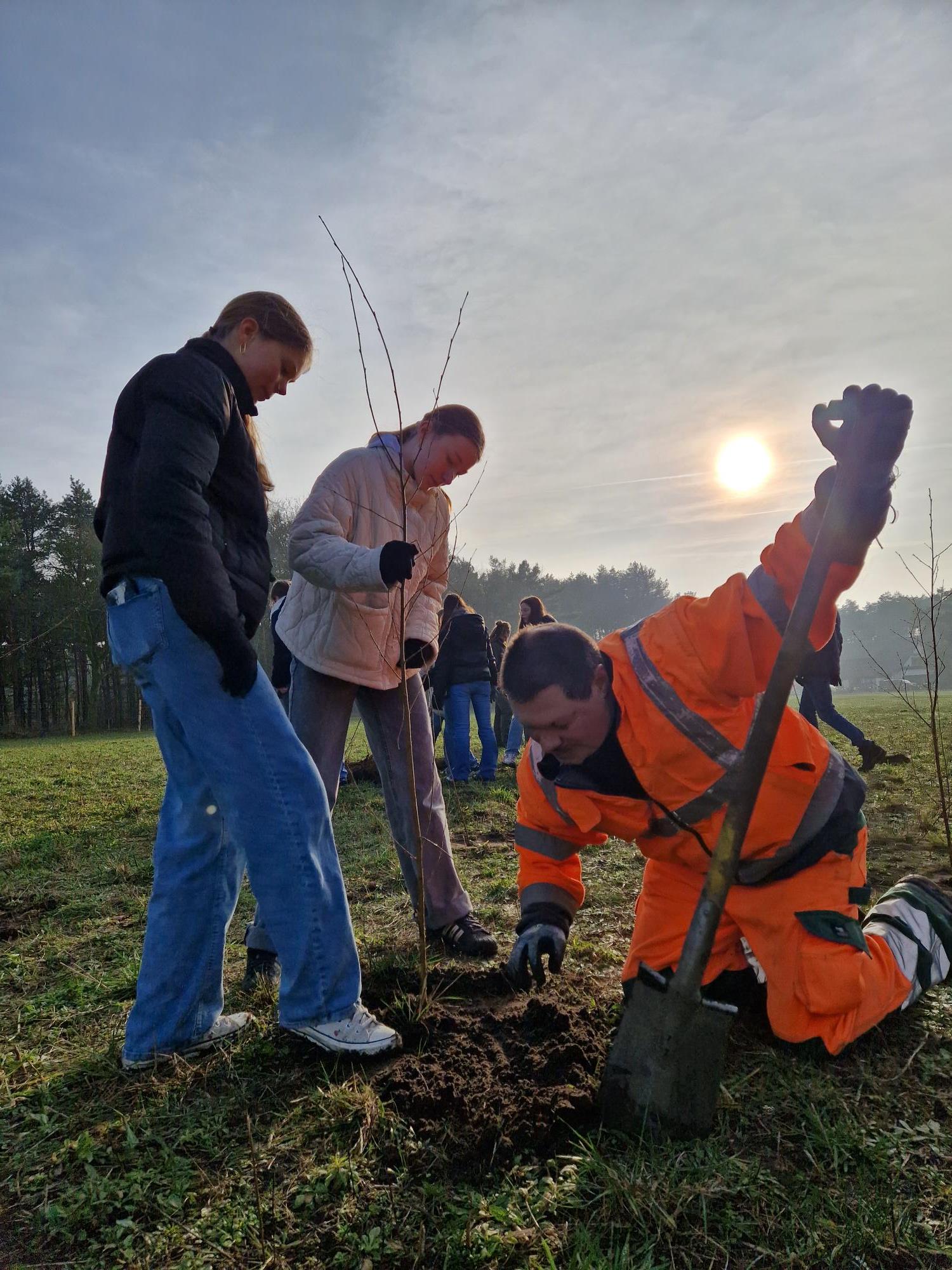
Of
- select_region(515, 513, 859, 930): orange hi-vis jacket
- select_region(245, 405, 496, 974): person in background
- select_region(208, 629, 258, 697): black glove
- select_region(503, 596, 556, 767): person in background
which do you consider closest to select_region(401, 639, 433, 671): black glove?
select_region(245, 405, 496, 974): person in background

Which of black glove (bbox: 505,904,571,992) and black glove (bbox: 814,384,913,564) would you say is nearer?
black glove (bbox: 814,384,913,564)

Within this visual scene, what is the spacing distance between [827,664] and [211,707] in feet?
14.5

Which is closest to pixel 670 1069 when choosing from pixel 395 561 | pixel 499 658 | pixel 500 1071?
pixel 500 1071

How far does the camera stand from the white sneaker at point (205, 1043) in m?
2.11

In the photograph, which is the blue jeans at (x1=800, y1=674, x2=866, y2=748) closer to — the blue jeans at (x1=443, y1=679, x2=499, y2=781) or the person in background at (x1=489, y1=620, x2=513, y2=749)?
the blue jeans at (x1=443, y1=679, x2=499, y2=781)

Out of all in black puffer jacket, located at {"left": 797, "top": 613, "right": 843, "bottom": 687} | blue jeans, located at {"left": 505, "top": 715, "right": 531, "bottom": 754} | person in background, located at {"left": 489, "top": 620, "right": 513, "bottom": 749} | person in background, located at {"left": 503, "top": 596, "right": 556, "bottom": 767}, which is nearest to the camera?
black puffer jacket, located at {"left": 797, "top": 613, "right": 843, "bottom": 687}

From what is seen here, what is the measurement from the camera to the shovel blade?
174 cm

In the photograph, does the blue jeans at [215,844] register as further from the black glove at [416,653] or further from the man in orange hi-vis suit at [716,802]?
the black glove at [416,653]

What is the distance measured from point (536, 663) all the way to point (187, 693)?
0.92 m

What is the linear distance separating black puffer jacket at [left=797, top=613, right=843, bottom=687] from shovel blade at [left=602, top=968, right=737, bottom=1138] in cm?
232

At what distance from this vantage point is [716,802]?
213 cm

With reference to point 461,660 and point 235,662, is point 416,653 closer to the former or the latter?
point 235,662

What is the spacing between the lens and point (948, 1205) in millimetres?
1555

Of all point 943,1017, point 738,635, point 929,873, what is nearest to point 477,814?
point 929,873
